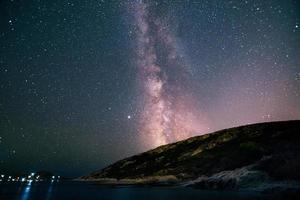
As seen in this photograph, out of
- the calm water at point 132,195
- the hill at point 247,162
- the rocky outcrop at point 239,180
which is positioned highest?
the hill at point 247,162

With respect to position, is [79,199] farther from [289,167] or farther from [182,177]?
[182,177]

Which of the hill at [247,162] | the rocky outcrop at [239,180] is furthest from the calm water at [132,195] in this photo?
the hill at [247,162]

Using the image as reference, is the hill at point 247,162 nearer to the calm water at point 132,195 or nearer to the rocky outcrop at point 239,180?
the rocky outcrop at point 239,180

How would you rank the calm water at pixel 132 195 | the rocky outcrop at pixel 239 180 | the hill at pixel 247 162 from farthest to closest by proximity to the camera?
the hill at pixel 247 162 < the rocky outcrop at pixel 239 180 < the calm water at pixel 132 195

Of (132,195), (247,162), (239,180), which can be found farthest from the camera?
(247,162)

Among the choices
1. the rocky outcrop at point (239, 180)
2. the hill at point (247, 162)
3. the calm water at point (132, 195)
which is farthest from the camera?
the hill at point (247, 162)

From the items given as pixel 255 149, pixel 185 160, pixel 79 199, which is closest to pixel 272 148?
pixel 255 149

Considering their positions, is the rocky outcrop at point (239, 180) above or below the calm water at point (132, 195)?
above

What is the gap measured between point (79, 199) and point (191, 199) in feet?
69.3

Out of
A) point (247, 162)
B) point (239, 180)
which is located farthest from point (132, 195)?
point (247, 162)

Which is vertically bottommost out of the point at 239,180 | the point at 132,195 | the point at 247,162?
the point at 132,195

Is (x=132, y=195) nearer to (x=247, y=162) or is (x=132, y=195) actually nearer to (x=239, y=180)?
(x=239, y=180)

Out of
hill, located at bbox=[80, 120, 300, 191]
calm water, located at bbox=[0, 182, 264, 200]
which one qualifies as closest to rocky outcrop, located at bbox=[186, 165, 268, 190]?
hill, located at bbox=[80, 120, 300, 191]

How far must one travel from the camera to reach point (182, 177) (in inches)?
6117
